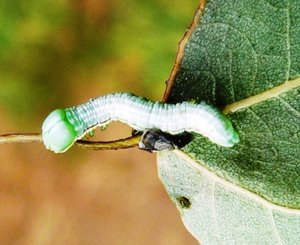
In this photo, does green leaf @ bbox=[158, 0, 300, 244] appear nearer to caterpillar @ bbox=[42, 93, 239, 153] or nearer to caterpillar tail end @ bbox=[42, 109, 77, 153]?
caterpillar @ bbox=[42, 93, 239, 153]

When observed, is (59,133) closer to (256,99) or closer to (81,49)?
(256,99)

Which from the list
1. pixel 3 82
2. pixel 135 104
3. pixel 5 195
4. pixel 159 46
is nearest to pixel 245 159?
pixel 135 104

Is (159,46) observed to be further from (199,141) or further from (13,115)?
(199,141)

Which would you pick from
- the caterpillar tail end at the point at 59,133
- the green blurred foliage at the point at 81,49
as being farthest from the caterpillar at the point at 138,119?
the green blurred foliage at the point at 81,49

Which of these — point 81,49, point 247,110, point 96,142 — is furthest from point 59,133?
point 81,49

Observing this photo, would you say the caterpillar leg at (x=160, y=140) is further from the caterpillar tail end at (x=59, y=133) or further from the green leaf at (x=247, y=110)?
the caterpillar tail end at (x=59, y=133)

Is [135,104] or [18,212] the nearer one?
[135,104]
